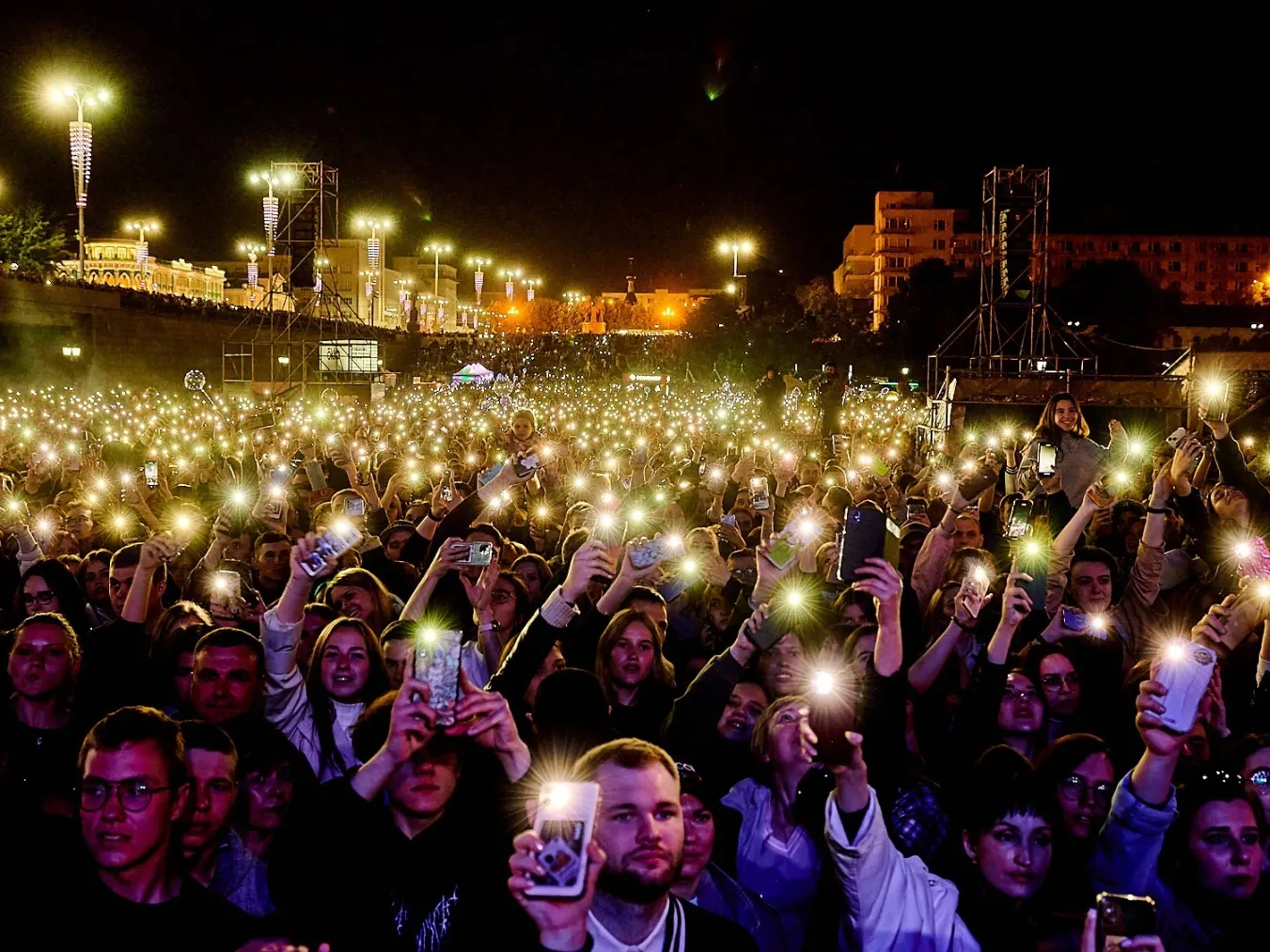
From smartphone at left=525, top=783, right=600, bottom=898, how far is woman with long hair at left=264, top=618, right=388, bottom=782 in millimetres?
2624

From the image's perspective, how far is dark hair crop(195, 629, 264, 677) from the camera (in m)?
4.71

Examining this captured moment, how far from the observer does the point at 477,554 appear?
5.36 meters

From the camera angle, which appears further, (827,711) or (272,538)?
(272,538)

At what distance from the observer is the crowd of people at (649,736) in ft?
10.8

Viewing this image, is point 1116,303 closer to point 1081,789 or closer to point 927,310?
point 927,310

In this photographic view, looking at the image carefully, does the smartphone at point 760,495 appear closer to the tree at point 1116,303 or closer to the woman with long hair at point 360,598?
the woman with long hair at point 360,598

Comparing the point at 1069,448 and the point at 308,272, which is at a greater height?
the point at 308,272

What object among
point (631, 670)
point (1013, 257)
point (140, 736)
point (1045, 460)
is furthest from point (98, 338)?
point (140, 736)

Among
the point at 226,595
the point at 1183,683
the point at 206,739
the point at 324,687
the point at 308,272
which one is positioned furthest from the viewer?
the point at 308,272

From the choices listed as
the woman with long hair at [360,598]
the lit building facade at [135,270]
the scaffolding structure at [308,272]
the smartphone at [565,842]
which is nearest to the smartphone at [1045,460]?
the woman with long hair at [360,598]

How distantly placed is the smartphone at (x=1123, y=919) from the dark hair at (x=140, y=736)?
2.53 metres

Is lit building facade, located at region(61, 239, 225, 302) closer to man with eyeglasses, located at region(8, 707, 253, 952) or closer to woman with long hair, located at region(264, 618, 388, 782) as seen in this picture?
woman with long hair, located at region(264, 618, 388, 782)

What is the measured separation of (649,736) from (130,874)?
238 centimetres

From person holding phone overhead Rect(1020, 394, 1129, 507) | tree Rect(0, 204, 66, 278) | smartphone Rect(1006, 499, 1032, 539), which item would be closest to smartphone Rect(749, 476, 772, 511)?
smartphone Rect(1006, 499, 1032, 539)
